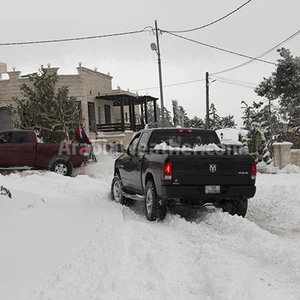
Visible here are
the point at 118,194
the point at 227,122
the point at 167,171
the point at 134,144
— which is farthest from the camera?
the point at 227,122

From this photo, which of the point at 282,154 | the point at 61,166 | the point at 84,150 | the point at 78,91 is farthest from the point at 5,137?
the point at 78,91

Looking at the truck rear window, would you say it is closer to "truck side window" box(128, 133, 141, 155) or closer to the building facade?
"truck side window" box(128, 133, 141, 155)

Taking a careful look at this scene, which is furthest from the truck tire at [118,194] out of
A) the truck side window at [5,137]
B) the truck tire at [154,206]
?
the truck side window at [5,137]

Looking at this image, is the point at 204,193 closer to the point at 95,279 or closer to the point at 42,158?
the point at 95,279

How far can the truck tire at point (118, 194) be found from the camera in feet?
32.1

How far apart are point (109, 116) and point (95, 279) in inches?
1260

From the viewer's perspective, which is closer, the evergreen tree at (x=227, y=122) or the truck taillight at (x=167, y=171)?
the truck taillight at (x=167, y=171)

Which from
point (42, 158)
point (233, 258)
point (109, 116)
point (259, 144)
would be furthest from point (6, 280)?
point (109, 116)

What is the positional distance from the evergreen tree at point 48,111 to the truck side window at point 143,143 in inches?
640

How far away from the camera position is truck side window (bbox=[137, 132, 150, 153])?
8777 millimetres

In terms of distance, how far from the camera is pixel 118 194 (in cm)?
1010

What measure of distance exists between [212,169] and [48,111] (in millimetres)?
20341

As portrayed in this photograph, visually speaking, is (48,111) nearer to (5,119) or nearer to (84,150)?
(5,119)

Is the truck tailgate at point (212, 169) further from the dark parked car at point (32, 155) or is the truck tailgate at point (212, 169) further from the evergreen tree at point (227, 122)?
the evergreen tree at point (227, 122)
